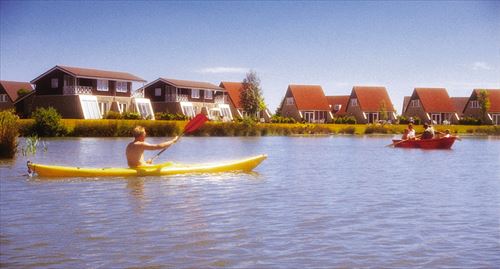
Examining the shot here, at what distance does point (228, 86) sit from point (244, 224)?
77060 mm

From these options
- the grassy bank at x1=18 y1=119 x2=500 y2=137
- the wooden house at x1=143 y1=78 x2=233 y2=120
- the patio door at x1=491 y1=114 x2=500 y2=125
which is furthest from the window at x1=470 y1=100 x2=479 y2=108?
the wooden house at x1=143 y1=78 x2=233 y2=120

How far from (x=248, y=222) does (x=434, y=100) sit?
8466 cm

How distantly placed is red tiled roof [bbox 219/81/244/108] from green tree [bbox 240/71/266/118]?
2.31m

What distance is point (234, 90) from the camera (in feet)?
282

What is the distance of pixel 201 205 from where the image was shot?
11602 millimetres

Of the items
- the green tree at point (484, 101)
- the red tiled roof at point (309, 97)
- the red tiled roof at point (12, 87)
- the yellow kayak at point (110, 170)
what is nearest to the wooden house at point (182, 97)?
the red tiled roof at point (309, 97)

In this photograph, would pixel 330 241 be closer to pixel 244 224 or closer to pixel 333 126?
pixel 244 224

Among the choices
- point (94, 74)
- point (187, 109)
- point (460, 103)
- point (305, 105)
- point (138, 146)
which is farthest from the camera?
point (460, 103)

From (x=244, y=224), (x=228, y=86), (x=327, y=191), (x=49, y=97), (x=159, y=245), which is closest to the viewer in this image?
(x=159, y=245)

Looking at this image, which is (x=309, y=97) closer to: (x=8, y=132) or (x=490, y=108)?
(x=490, y=108)

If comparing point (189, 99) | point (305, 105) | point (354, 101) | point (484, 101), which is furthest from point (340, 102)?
point (189, 99)

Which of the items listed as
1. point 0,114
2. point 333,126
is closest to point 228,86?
point 333,126

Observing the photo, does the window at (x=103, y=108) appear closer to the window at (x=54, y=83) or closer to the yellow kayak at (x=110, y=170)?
the window at (x=54, y=83)

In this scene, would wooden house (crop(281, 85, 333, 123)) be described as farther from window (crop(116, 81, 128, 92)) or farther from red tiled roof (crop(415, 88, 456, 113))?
window (crop(116, 81, 128, 92))
